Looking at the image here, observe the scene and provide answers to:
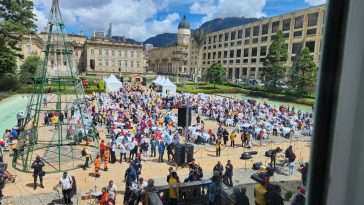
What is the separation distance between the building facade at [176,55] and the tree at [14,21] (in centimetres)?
8084

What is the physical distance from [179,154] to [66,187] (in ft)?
21.5

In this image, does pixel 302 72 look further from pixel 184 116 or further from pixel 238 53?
pixel 238 53

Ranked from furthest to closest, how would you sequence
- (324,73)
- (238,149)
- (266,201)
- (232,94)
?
(232,94), (238,149), (266,201), (324,73)

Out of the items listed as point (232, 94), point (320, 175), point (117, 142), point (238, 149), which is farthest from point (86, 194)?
point (232, 94)

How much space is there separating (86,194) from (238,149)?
430 inches

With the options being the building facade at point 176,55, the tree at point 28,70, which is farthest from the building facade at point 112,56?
the tree at point 28,70

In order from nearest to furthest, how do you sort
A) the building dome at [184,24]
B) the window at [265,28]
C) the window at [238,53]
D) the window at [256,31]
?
the window at [265,28], the window at [256,31], the window at [238,53], the building dome at [184,24]

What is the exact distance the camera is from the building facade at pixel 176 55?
130m

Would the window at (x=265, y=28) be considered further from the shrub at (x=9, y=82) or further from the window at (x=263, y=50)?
the shrub at (x=9, y=82)

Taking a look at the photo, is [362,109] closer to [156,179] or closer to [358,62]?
[358,62]

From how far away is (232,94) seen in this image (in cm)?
6119

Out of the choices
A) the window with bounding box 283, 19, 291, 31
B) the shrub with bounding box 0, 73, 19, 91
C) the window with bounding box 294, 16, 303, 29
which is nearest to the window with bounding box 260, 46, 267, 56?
the window with bounding box 283, 19, 291, 31

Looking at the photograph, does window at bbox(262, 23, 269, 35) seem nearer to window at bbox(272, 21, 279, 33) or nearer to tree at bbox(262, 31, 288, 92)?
window at bbox(272, 21, 279, 33)

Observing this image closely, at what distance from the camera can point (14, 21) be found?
4503 centimetres
